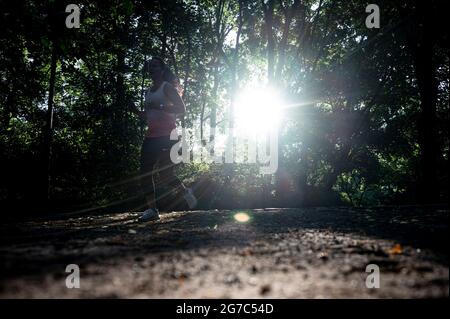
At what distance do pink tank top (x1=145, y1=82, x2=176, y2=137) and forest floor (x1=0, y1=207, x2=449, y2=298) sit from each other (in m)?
2.14

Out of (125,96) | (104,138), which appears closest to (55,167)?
(104,138)

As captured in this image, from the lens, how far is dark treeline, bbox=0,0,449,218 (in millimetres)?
15070

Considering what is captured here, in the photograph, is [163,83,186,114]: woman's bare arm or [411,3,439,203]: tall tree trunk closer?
[163,83,186,114]: woman's bare arm

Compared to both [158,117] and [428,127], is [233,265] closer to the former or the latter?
[158,117]

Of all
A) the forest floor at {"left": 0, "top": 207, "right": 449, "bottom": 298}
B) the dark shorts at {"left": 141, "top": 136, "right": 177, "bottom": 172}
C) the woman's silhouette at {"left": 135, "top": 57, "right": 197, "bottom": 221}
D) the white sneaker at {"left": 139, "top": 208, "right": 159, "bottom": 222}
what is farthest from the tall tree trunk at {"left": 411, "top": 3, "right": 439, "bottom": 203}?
the white sneaker at {"left": 139, "top": 208, "right": 159, "bottom": 222}

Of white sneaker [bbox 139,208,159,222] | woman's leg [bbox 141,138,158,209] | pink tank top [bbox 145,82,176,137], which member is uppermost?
pink tank top [bbox 145,82,176,137]

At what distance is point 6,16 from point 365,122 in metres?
17.6

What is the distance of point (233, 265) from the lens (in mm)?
2236

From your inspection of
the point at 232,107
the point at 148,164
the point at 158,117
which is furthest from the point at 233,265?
the point at 232,107

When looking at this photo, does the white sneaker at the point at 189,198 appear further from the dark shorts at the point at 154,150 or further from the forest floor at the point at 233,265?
the forest floor at the point at 233,265

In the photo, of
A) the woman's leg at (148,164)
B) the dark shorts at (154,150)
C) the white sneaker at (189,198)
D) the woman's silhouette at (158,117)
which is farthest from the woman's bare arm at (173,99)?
the white sneaker at (189,198)

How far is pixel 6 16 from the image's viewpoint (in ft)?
18.3

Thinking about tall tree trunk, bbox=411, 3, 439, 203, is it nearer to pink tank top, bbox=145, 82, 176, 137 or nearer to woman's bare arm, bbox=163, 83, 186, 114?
woman's bare arm, bbox=163, 83, 186, 114
